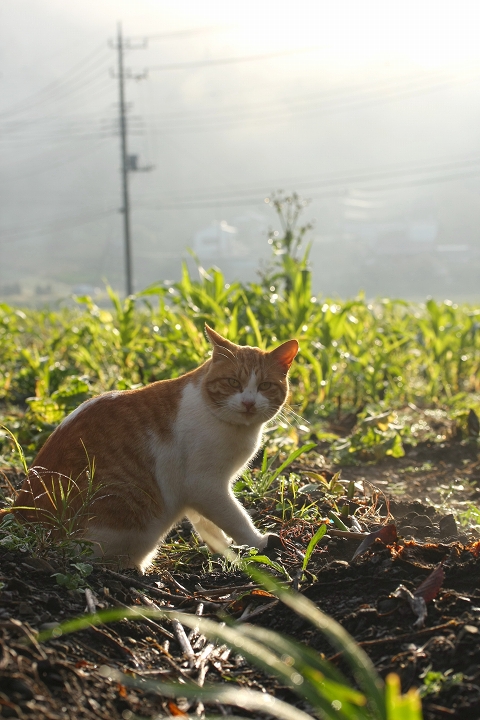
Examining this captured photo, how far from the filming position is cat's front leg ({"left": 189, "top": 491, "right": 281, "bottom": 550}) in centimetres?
239

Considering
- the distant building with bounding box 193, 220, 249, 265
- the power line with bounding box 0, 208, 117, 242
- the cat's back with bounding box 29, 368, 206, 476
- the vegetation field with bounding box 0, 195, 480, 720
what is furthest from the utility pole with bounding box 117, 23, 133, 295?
the power line with bounding box 0, 208, 117, 242

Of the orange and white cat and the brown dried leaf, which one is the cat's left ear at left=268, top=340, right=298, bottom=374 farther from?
the brown dried leaf

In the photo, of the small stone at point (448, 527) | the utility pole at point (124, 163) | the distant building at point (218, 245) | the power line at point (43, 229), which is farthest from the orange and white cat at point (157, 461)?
the power line at point (43, 229)

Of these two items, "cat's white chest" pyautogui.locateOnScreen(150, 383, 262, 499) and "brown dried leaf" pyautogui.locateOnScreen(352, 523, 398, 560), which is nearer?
"brown dried leaf" pyautogui.locateOnScreen(352, 523, 398, 560)

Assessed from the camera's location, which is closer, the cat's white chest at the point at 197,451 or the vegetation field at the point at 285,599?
the vegetation field at the point at 285,599

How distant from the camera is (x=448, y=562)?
6.43ft

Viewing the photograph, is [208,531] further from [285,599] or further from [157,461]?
[285,599]

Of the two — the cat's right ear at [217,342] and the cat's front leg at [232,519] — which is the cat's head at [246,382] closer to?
the cat's right ear at [217,342]

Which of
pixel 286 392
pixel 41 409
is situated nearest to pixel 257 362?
pixel 286 392

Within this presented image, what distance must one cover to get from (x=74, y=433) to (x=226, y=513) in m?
0.65

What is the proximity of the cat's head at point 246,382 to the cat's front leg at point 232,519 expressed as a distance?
0.31 metres

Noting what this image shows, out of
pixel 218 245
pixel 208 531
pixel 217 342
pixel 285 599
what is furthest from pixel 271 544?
pixel 218 245

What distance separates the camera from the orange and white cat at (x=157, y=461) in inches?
91.0

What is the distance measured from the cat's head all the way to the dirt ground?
1.64ft
